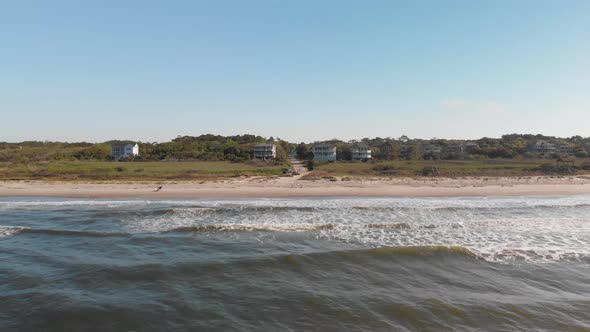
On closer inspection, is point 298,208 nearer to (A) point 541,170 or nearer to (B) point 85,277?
(B) point 85,277

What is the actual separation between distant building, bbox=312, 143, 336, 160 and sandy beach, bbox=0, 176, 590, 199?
4553 cm

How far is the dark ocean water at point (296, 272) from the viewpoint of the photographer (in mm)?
8336

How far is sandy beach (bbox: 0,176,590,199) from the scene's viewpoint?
3083 cm

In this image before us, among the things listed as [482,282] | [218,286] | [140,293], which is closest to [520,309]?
[482,282]

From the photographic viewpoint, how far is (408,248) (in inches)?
540

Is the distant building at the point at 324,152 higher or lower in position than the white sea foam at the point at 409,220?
higher

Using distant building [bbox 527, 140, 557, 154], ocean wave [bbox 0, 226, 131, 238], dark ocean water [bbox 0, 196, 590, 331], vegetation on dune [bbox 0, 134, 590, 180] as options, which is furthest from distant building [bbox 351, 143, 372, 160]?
ocean wave [bbox 0, 226, 131, 238]

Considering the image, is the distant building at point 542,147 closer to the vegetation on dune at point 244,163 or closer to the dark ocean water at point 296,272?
the vegetation on dune at point 244,163

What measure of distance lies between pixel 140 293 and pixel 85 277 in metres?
2.46

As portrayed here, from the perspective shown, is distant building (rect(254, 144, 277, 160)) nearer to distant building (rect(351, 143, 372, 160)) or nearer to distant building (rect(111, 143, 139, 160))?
distant building (rect(351, 143, 372, 160))

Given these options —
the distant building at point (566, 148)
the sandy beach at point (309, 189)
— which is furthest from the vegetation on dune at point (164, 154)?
the distant building at point (566, 148)

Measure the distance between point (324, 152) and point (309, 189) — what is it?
54474mm

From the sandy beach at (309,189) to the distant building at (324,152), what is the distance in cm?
4553

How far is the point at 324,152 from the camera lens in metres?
87.4
